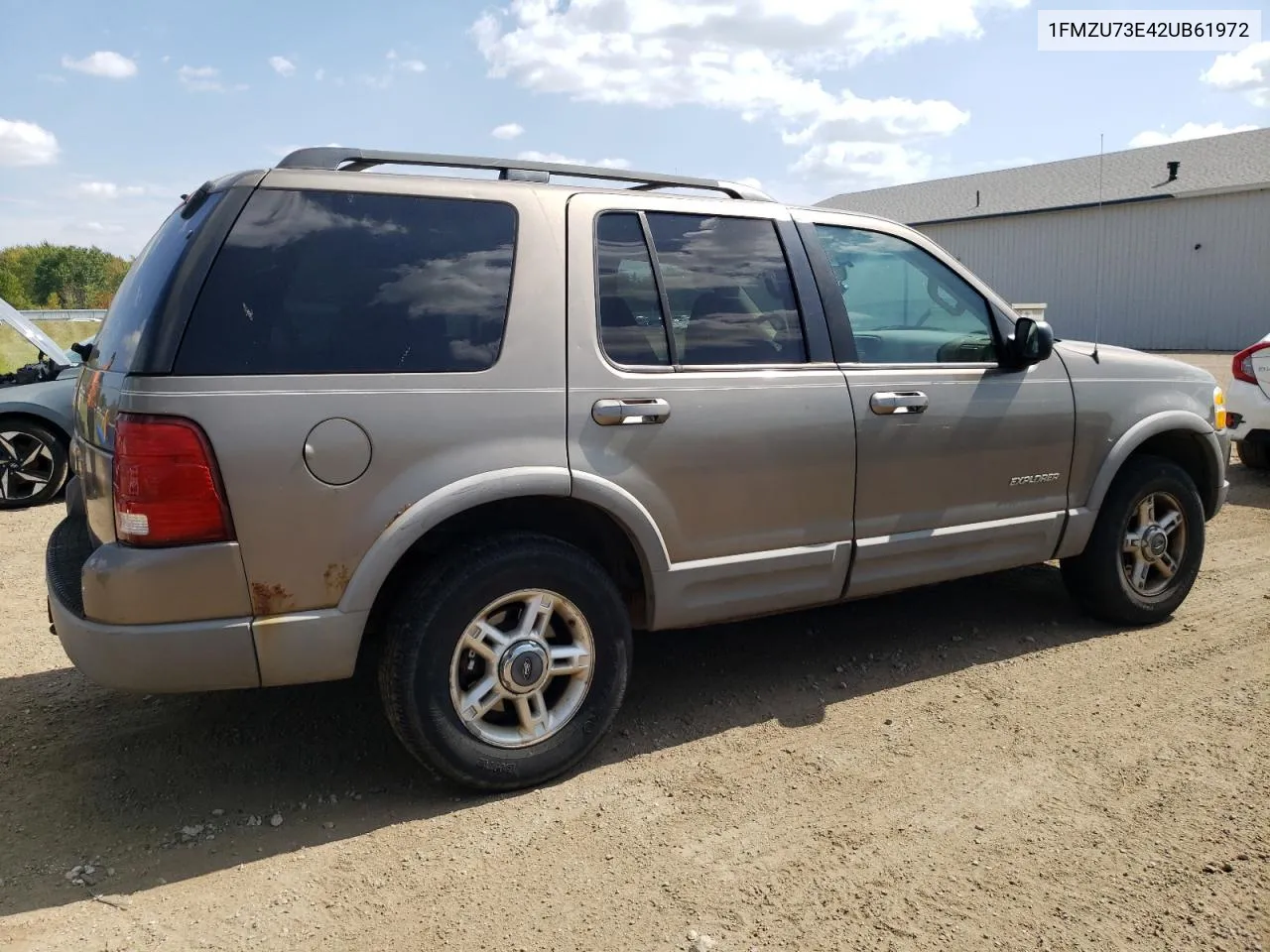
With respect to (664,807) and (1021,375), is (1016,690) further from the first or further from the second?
(664,807)

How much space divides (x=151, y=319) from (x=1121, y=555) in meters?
4.29

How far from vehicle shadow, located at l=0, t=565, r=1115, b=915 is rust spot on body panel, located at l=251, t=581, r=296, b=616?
2.50 feet

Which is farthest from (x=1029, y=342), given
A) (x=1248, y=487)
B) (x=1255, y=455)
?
(x=1255, y=455)

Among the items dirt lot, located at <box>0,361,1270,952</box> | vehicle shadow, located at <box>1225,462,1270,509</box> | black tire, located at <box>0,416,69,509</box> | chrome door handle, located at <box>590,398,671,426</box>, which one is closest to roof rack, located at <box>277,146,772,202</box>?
chrome door handle, located at <box>590,398,671,426</box>

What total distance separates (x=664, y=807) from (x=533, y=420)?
1.34 meters

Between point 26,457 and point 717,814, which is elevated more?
point 26,457

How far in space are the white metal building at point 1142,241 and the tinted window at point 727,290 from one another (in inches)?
950

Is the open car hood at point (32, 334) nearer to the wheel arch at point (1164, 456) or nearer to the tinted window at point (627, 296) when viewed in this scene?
the tinted window at point (627, 296)

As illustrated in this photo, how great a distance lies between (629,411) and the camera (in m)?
3.31

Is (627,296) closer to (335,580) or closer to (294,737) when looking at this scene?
(335,580)

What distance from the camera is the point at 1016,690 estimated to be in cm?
410

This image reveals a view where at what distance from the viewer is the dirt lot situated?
261cm

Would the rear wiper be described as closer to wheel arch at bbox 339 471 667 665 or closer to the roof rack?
the roof rack

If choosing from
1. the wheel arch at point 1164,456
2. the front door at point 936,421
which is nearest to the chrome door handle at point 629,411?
the front door at point 936,421
